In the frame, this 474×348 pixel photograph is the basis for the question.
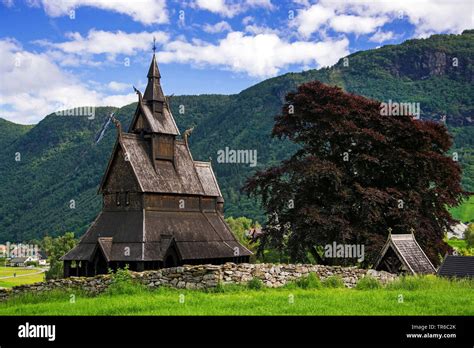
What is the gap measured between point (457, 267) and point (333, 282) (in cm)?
699

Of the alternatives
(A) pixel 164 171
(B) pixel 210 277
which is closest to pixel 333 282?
(B) pixel 210 277

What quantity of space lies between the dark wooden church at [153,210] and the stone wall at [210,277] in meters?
12.0

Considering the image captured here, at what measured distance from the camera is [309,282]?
23594 mm

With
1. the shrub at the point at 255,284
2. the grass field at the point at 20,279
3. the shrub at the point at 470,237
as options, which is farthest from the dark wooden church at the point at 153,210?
the shrub at the point at 470,237

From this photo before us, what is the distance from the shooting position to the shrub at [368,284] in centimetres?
2364

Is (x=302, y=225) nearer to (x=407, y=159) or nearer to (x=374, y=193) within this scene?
(x=374, y=193)

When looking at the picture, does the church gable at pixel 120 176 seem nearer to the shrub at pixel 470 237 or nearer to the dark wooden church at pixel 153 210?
the dark wooden church at pixel 153 210

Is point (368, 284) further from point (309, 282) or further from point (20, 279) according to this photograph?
point (20, 279)

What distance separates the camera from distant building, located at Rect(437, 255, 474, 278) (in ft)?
89.5

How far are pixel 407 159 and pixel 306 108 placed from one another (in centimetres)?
798

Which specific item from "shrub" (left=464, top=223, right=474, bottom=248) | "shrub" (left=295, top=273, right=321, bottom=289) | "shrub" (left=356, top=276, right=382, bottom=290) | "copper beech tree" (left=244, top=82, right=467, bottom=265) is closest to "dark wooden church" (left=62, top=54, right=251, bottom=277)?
"copper beech tree" (left=244, top=82, right=467, bottom=265)

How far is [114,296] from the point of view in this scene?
864 inches
